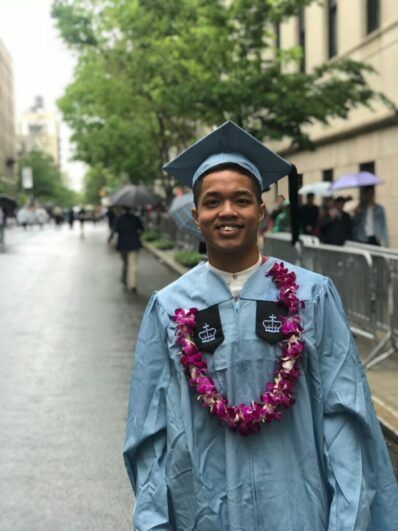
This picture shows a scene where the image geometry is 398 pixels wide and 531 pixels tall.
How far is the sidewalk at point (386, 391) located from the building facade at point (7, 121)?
12037cm

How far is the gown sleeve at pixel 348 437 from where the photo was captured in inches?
91.7

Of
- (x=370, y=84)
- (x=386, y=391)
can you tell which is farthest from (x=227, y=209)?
(x=370, y=84)

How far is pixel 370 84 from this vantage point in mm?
20609

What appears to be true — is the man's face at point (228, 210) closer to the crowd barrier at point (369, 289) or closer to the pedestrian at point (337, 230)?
the crowd barrier at point (369, 289)

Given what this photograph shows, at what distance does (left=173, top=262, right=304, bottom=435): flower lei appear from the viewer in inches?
92.9

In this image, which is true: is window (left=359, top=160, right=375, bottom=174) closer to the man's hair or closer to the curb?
the curb

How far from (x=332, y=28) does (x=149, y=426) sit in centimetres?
2384

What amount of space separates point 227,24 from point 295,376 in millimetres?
15022

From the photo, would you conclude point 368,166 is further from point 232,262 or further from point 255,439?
point 255,439

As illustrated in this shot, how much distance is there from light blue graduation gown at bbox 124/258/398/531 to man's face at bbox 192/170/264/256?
123mm

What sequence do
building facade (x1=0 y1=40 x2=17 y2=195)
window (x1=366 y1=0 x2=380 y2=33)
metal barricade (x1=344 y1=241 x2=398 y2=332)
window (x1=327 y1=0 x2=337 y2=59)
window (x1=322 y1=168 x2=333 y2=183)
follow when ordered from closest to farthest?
metal barricade (x1=344 y1=241 x2=398 y2=332) → window (x1=366 y1=0 x2=380 y2=33) → window (x1=327 y1=0 x2=337 y2=59) → window (x1=322 y1=168 x2=333 y2=183) → building facade (x1=0 y1=40 x2=17 y2=195)

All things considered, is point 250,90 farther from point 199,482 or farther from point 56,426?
point 199,482

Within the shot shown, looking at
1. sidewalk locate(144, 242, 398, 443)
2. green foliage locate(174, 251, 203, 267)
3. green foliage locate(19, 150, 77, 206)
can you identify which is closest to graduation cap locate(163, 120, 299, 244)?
sidewalk locate(144, 242, 398, 443)

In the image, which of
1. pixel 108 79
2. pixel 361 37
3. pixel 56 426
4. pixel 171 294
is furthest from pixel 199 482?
pixel 108 79
